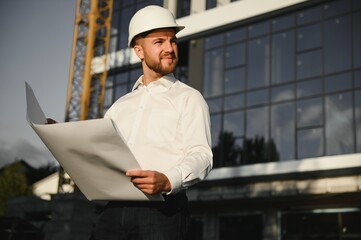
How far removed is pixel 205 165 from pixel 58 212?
14.5m

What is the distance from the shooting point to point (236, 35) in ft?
82.5

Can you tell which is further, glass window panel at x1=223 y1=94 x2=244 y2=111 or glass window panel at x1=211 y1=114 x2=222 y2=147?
glass window panel at x1=211 y1=114 x2=222 y2=147

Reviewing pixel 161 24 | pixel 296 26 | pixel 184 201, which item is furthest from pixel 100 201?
pixel 296 26

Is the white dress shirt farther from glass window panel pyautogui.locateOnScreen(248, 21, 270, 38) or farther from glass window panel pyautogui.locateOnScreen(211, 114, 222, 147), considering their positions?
glass window panel pyautogui.locateOnScreen(248, 21, 270, 38)

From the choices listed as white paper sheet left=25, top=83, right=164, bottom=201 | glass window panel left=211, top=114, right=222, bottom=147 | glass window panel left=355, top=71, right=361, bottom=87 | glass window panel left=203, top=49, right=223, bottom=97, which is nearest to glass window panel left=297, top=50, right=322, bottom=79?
glass window panel left=355, top=71, right=361, bottom=87

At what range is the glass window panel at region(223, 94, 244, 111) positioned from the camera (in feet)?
79.3

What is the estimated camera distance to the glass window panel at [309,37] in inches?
880

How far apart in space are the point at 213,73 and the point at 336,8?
21.2ft

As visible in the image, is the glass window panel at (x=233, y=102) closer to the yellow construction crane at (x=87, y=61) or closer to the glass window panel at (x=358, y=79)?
the glass window panel at (x=358, y=79)

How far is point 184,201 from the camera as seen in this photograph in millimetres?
2512

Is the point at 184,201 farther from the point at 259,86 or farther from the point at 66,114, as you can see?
the point at 66,114

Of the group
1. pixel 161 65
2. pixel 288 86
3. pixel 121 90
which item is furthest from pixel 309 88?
pixel 161 65

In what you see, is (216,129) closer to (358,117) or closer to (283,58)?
(283,58)

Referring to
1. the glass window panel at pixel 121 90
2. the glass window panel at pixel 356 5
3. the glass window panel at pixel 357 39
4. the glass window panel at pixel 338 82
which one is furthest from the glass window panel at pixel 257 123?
the glass window panel at pixel 121 90
